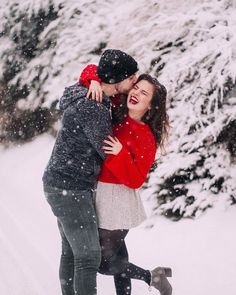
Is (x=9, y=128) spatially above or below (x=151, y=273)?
below

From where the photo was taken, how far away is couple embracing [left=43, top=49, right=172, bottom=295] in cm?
254

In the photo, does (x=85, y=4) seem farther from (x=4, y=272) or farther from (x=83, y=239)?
(x=83, y=239)

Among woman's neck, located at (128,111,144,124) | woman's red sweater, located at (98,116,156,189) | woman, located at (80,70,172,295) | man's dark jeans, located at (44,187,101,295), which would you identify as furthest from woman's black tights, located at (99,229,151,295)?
woman's neck, located at (128,111,144,124)

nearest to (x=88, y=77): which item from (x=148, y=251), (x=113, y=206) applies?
(x=113, y=206)

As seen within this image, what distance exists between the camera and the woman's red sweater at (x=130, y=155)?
256 centimetres

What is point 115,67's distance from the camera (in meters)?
2.59

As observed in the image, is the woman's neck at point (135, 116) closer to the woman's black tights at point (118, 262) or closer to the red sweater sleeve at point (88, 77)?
the red sweater sleeve at point (88, 77)

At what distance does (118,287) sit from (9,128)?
589 centimetres

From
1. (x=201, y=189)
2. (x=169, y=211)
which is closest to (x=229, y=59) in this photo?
(x=201, y=189)

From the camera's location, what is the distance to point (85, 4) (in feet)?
23.1

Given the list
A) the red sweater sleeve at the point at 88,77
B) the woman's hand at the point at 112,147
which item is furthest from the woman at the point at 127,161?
the red sweater sleeve at the point at 88,77

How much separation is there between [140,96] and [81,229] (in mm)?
879

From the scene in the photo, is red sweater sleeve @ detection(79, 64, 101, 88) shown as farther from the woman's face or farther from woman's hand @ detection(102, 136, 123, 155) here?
woman's hand @ detection(102, 136, 123, 155)

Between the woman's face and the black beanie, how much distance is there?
11cm
